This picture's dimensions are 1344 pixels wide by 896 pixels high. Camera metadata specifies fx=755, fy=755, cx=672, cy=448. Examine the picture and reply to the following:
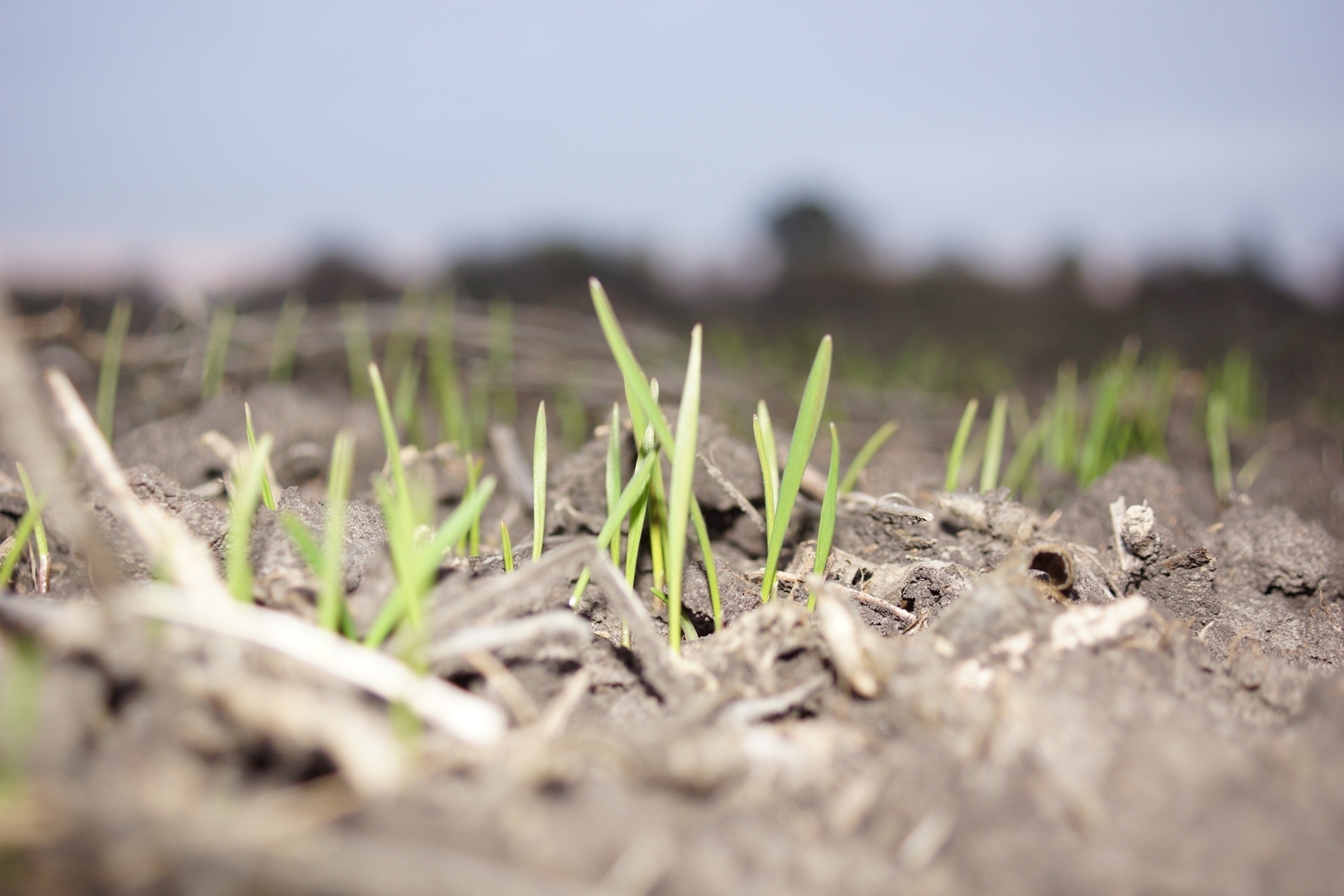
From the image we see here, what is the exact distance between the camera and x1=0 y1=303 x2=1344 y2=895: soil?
41 centimetres

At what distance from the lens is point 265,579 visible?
0.64 meters

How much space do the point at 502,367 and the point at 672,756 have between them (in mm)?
1988

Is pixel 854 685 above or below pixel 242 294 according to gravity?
above

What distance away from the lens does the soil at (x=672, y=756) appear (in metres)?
0.41

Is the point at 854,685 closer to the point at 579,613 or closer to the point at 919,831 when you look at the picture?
the point at 919,831

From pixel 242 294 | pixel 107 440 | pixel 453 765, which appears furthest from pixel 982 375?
pixel 242 294

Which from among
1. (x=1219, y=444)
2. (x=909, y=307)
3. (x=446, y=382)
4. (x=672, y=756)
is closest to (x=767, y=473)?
(x=672, y=756)

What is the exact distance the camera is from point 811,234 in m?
12.0

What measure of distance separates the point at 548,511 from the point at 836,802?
728 mm

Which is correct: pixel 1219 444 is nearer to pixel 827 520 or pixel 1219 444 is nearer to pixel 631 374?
pixel 827 520

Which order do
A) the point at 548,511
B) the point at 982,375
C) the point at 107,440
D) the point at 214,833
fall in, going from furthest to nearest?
the point at 982,375 < the point at 107,440 < the point at 548,511 < the point at 214,833

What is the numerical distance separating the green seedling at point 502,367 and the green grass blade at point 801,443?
4.96 ft

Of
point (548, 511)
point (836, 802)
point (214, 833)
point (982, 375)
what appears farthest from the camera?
point (982, 375)

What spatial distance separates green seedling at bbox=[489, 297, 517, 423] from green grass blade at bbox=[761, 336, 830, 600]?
1.51 meters
